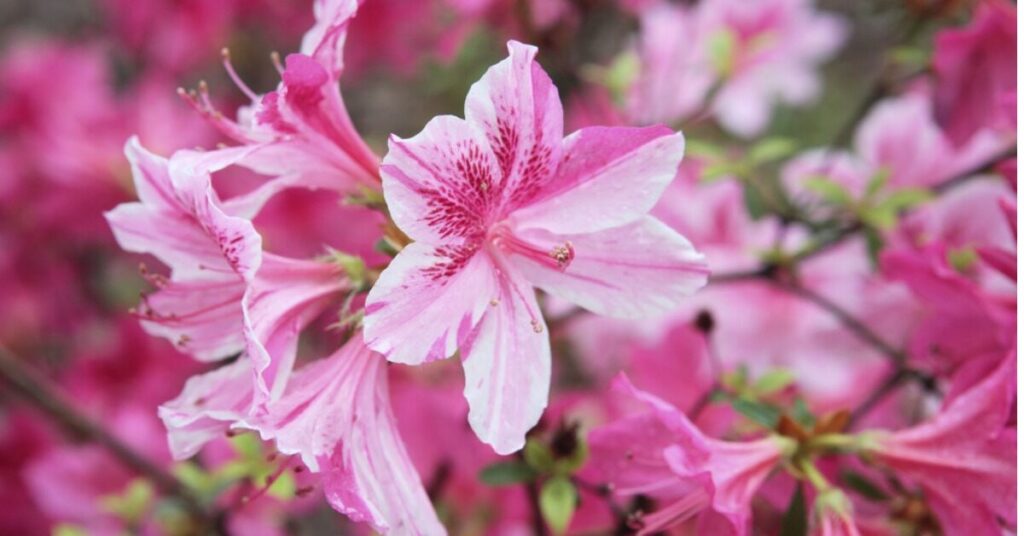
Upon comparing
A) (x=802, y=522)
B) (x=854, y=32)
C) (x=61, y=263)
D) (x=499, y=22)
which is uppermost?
(x=499, y=22)

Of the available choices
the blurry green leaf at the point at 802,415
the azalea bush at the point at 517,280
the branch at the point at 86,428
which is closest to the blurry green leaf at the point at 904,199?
the azalea bush at the point at 517,280

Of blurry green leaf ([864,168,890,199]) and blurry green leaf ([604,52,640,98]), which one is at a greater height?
blurry green leaf ([604,52,640,98])

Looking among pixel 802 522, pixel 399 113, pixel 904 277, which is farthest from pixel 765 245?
pixel 399 113

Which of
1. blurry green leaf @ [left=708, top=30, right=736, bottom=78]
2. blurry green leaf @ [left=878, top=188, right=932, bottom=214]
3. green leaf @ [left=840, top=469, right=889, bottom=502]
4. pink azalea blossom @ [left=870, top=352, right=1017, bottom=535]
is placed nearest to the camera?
pink azalea blossom @ [left=870, top=352, right=1017, bottom=535]

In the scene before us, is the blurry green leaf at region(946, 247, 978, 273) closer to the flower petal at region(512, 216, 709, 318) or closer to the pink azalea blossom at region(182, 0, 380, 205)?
the flower petal at region(512, 216, 709, 318)

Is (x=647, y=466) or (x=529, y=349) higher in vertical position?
(x=529, y=349)

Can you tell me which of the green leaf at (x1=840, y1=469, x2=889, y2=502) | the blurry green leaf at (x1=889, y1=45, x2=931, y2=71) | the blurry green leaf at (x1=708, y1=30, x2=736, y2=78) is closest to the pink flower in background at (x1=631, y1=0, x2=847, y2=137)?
the blurry green leaf at (x1=708, y1=30, x2=736, y2=78)

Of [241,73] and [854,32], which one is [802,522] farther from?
[854,32]
